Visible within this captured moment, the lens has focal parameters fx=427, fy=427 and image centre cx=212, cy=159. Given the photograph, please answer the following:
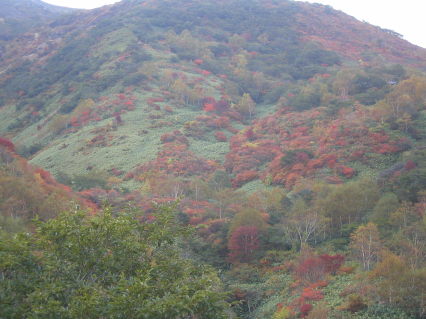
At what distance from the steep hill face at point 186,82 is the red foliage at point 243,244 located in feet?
46.0

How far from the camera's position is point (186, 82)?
263 feet

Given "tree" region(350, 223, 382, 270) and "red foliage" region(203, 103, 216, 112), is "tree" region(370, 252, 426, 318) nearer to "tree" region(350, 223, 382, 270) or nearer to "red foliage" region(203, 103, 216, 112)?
"tree" region(350, 223, 382, 270)

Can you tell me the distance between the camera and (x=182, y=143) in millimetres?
57906

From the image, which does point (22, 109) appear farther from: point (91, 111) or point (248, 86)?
point (248, 86)

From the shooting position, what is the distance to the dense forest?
1090 centimetres

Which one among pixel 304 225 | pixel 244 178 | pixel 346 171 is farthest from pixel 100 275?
pixel 244 178

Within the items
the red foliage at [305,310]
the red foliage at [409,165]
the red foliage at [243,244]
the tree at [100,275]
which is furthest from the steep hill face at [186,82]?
the tree at [100,275]

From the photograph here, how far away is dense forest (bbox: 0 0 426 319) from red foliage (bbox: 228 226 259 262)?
16 cm

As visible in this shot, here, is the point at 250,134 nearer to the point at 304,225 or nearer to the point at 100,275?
the point at 304,225

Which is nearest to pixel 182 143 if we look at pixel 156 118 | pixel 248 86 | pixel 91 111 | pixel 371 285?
pixel 156 118

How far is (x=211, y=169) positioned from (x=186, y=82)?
3376 centimetres

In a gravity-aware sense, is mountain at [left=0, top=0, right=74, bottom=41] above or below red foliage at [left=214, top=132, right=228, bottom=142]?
above

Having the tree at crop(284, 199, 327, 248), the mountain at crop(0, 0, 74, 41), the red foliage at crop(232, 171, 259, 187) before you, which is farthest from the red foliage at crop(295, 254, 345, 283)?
the mountain at crop(0, 0, 74, 41)

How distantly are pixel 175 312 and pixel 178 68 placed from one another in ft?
267
